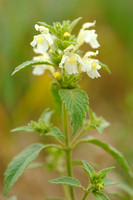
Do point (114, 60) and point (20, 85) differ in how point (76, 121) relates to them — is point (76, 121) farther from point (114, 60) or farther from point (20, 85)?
point (114, 60)

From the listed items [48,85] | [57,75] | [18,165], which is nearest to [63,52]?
[57,75]

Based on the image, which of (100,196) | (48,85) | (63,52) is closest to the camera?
(100,196)

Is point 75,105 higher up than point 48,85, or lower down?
lower down

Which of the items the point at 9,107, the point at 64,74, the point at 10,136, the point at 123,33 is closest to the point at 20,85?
the point at 9,107

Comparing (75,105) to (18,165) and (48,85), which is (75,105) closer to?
(18,165)

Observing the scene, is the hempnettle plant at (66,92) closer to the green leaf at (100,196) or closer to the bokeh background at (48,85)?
the green leaf at (100,196)

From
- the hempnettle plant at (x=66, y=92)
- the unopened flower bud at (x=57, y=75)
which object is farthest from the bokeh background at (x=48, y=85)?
the unopened flower bud at (x=57, y=75)
